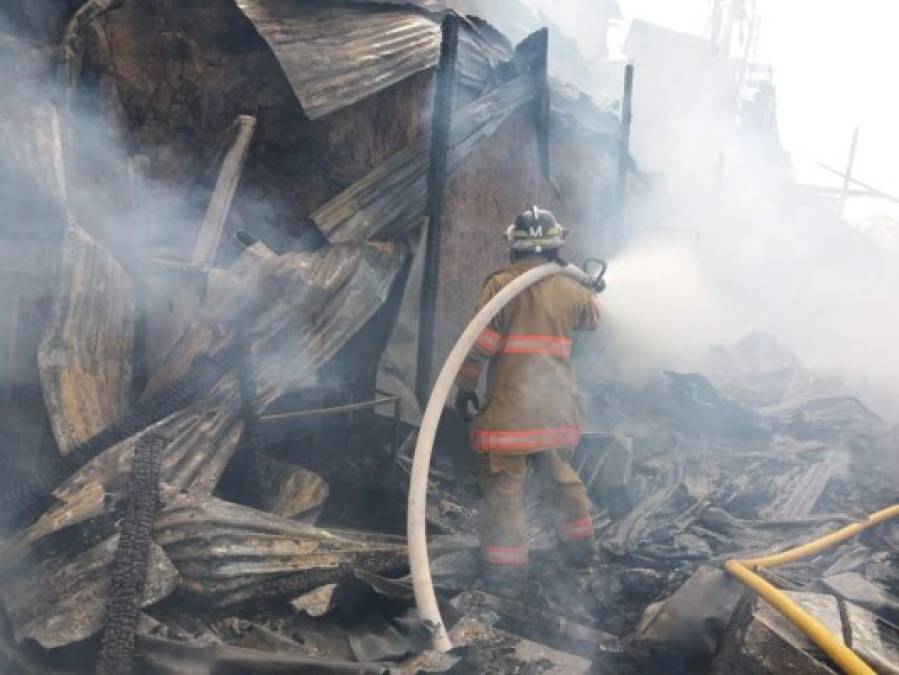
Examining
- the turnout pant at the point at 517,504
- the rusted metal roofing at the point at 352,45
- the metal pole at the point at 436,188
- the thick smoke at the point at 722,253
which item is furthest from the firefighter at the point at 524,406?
the thick smoke at the point at 722,253

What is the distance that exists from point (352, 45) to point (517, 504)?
3.39 m

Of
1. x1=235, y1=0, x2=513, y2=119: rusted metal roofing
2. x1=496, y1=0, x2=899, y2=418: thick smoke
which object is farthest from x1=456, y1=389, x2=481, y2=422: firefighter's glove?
x1=496, y1=0, x2=899, y2=418: thick smoke

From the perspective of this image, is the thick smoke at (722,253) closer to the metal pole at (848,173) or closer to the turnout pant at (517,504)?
the metal pole at (848,173)

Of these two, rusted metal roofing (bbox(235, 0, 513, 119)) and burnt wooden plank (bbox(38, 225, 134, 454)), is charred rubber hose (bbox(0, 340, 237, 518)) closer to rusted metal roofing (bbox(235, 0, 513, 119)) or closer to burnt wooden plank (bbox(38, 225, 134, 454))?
burnt wooden plank (bbox(38, 225, 134, 454))

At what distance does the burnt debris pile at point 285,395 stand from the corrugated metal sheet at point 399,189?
0.06 feet

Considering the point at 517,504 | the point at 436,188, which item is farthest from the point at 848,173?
the point at 517,504

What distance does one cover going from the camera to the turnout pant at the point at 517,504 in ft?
13.5

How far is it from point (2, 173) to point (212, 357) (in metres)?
1.45

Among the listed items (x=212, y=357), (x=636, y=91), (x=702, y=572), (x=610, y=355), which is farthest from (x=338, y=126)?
(x=636, y=91)

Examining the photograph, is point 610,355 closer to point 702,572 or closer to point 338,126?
point 338,126

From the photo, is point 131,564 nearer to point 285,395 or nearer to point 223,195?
point 285,395

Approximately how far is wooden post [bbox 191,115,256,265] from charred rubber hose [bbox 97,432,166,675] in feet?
5.23

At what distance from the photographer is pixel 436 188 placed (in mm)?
5062

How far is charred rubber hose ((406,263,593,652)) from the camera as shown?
326 cm
